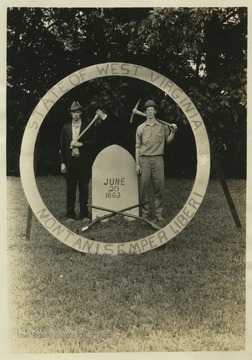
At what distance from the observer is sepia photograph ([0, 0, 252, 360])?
3029mm

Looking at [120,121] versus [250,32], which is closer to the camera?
[250,32]

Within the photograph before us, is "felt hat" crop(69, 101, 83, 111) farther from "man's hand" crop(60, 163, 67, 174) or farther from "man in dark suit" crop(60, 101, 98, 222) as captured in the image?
"man's hand" crop(60, 163, 67, 174)

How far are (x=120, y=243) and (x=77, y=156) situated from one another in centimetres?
67

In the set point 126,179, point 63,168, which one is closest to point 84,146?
point 63,168

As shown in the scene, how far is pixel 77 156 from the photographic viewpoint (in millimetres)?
3475

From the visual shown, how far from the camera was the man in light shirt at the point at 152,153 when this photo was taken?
3391 millimetres

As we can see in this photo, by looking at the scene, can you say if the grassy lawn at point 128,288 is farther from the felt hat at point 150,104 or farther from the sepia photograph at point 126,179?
the felt hat at point 150,104

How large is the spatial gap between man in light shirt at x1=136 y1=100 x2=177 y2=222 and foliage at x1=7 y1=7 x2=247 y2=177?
0.09 meters

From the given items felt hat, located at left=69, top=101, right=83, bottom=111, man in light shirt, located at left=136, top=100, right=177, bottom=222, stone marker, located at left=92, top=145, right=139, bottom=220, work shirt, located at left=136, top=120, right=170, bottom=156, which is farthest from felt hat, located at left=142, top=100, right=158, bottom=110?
felt hat, located at left=69, top=101, right=83, bottom=111
